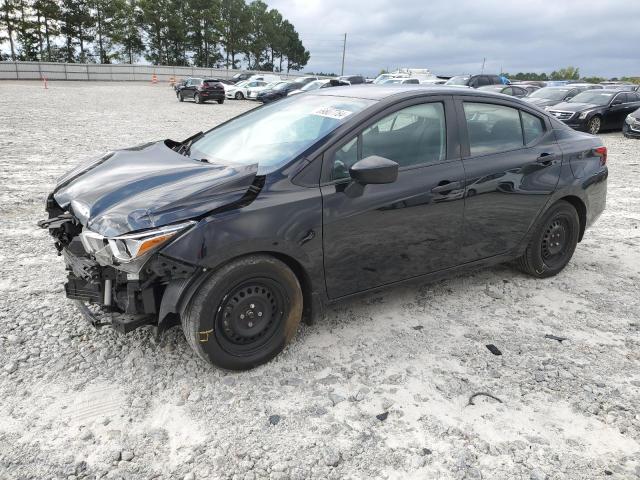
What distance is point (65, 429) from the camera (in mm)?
2592

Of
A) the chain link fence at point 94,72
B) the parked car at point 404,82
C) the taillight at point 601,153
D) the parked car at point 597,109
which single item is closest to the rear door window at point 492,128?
the parked car at point 404,82

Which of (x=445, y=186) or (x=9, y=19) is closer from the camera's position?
(x=445, y=186)

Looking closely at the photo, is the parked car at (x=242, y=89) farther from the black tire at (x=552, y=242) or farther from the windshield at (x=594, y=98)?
the black tire at (x=552, y=242)

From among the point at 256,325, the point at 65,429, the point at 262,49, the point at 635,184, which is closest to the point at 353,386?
the point at 256,325

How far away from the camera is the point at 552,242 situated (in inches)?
180

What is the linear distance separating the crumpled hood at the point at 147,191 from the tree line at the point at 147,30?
62.5 metres

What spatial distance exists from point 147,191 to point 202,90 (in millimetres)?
26456

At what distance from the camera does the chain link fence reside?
41766mm

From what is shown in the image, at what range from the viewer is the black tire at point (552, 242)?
4.42m

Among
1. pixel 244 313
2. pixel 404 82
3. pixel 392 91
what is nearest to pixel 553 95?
pixel 404 82

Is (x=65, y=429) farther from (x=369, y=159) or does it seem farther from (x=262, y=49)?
(x=262, y=49)

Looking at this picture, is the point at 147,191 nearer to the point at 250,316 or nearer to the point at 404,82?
the point at 250,316

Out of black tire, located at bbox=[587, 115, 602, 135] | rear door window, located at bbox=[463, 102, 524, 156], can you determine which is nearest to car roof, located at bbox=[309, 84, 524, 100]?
rear door window, located at bbox=[463, 102, 524, 156]

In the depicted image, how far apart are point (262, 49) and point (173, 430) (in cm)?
8227
